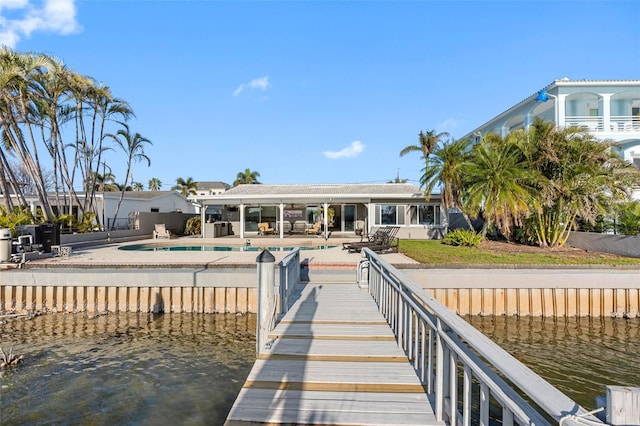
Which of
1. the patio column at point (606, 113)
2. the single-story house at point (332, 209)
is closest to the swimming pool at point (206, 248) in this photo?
the single-story house at point (332, 209)

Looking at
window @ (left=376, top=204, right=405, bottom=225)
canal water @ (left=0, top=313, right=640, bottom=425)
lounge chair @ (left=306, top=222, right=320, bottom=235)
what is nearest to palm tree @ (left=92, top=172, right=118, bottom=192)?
lounge chair @ (left=306, top=222, right=320, bottom=235)

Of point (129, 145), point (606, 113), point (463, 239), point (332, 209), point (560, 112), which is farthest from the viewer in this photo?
point (332, 209)

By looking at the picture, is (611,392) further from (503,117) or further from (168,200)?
(168,200)

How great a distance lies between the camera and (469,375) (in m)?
2.82

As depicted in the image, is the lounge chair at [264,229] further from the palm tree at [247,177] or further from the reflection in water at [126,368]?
Answer: the palm tree at [247,177]

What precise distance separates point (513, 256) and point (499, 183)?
139 inches

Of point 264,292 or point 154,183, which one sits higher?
point 154,183

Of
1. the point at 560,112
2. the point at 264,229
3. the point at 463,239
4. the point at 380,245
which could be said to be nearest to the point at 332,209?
the point at 264,229

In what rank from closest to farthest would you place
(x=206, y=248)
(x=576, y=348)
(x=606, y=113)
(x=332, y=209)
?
(x=576, y=348)
(x=206, y=248)
(x=606, y=113)
(x=332, y=209)

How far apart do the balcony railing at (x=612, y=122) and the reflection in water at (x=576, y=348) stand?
54.5 feet

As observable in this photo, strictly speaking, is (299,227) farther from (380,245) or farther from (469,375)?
(469,375)

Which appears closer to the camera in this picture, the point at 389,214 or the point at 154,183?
the point at 389,214

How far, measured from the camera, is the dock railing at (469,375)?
1.72 metres

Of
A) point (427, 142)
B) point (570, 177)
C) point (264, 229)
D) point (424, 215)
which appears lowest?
point (264, 229)
